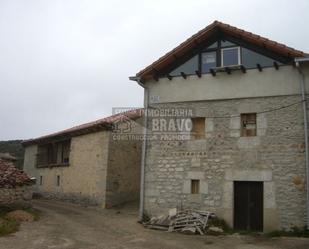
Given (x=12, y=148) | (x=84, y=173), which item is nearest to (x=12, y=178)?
(x=84, y=173)

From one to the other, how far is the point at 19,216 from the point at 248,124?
8650 mm

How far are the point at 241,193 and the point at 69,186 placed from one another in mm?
9941

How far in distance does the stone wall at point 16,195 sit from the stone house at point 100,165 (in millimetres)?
3250

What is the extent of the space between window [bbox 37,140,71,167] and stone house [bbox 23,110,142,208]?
137mm

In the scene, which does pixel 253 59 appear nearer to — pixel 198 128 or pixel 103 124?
pixel 198 128

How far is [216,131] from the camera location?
14.1 m

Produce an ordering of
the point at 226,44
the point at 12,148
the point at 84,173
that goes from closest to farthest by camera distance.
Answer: the point at 226,44, the point at 84,173, the point at 12,148

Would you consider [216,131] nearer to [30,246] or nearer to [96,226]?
[96,226]

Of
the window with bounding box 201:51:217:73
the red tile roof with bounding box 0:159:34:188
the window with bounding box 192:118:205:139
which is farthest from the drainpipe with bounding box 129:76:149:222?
the red tile roof with bounding box 0:159:34:188

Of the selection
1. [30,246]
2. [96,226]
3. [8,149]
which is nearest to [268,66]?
[96,226]

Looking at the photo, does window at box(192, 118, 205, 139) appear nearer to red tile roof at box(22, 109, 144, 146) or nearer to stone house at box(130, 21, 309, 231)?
stone house at box(130, 21, 309, 231)

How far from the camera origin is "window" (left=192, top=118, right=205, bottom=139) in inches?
571

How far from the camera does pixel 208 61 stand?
47.8ft

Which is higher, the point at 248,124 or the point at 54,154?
the point at 248,124
